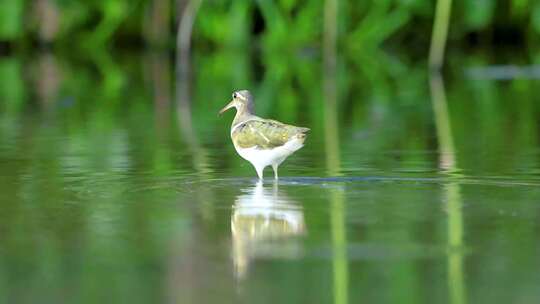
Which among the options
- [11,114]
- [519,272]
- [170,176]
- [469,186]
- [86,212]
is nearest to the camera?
[519,272]

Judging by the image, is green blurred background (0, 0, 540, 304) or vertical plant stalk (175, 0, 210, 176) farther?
vertical plant stalk (175, 0, 210, 176)

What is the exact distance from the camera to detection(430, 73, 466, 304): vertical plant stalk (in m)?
5.27

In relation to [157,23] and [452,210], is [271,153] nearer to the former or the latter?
[452,210]

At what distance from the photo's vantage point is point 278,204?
24.4 ft

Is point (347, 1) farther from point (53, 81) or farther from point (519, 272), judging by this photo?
point (519, 272)

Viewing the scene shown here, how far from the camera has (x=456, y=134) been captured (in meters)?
11.4

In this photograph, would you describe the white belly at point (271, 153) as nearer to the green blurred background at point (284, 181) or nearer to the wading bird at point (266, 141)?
the wading bird at point (266, 141)

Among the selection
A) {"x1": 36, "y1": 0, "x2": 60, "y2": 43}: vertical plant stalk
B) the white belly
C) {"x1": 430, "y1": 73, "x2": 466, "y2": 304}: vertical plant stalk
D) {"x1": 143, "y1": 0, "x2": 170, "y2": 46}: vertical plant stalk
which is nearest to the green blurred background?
{"x1": 430, "y1": 73, "x2": 466, "y2": 304}: vertical plant stalk

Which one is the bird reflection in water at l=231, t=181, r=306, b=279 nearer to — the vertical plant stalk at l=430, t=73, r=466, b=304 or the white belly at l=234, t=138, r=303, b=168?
the white belly at l=234, t=138, r=303, b=168

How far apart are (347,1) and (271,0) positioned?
1131 mm

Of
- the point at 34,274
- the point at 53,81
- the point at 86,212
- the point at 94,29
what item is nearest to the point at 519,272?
the point at 34,274

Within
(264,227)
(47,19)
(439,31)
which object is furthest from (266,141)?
(47,19)

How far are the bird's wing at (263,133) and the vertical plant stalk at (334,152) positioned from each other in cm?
41

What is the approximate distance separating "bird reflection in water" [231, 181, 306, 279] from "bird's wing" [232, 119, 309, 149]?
246 millimetres
